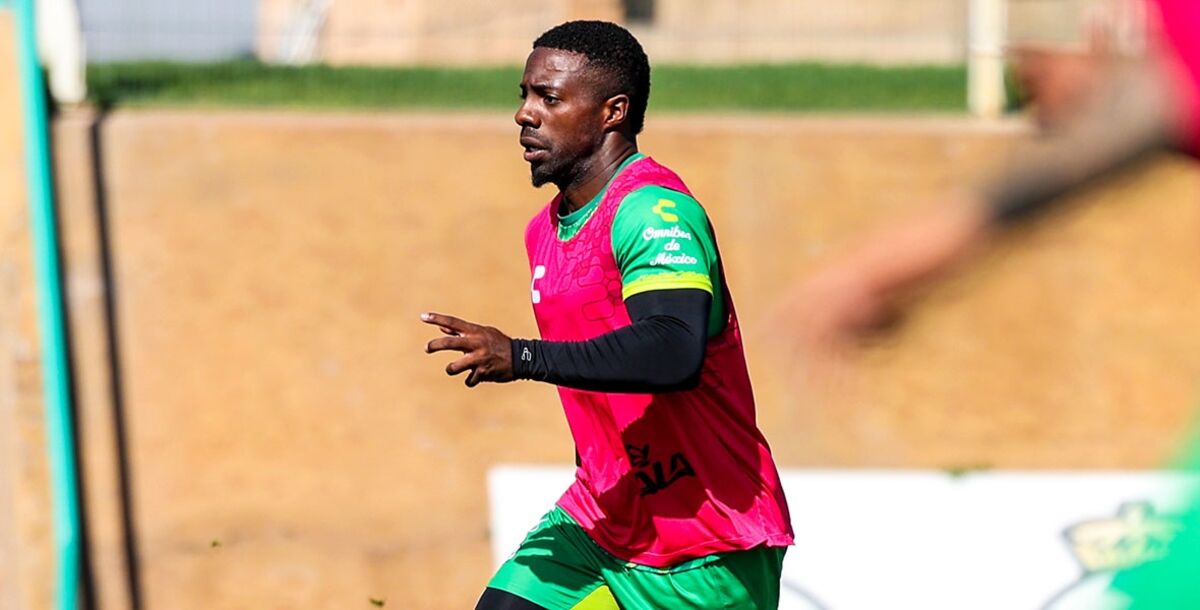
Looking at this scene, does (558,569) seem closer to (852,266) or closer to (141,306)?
(852,266)

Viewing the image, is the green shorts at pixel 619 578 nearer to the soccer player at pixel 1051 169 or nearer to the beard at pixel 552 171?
the beard at pixel 552 171

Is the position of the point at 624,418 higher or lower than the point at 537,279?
lower

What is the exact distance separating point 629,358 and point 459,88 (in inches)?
246

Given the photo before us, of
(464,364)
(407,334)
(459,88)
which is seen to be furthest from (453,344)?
(459,88)

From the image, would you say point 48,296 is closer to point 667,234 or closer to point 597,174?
point 597,174

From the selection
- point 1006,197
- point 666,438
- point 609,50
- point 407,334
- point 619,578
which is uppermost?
point 1006,197

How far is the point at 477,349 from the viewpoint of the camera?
12.4ft

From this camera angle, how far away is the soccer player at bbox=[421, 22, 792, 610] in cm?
429

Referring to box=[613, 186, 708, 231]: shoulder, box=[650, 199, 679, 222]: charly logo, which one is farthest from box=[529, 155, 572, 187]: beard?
box=[650, 199, 679, 222]: charly logo

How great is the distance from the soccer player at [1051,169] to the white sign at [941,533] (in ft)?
15.5

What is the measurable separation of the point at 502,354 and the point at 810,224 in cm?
511

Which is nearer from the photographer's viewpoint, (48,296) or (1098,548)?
(1098,548)

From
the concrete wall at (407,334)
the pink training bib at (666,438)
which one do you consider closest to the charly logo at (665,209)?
the pink training bib at (666,438)

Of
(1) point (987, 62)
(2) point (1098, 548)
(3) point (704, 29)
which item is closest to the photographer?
(2) point (1098, 548)
